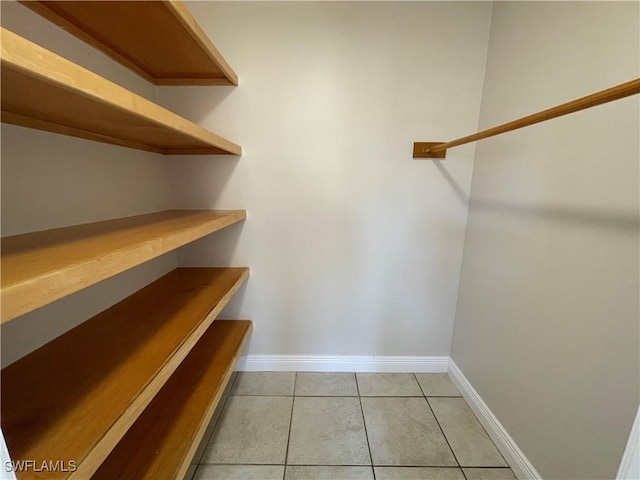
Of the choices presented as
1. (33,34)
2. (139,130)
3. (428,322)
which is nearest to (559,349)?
(428,322)

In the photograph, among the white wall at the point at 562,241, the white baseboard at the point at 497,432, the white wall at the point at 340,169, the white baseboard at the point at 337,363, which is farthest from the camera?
the white baseboard at the point at 337,363

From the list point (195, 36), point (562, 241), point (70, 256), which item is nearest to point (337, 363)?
point (562, 241)

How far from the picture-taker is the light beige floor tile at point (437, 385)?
4.67ft

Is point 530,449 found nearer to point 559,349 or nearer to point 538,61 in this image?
point 559,349

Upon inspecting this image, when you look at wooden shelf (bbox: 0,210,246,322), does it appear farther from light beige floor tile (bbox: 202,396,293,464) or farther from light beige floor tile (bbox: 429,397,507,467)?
light beige floor tile (bbox: 429,397,507,467)

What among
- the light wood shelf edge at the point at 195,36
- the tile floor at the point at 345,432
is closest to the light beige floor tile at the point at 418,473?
the tile floor at the point at 345,432

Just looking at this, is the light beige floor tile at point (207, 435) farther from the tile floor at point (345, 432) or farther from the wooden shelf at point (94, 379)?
the wooden shelf at point (94, 379)

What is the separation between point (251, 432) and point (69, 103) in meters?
1.30

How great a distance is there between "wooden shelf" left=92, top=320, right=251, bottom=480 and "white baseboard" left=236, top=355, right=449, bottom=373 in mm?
342

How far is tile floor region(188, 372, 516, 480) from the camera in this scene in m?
1.03

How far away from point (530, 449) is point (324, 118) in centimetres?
156

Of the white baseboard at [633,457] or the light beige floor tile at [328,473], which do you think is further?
the light beige floor tile at [328,473]

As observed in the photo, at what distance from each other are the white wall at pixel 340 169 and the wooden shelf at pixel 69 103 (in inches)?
15.0

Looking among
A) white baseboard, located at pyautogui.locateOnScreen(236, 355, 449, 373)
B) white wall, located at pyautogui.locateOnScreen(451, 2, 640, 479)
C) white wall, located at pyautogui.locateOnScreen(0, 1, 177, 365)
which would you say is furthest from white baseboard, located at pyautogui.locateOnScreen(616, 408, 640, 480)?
white wall, located at pyautogui.locateOnScreen(0, 1, 177, 365)
